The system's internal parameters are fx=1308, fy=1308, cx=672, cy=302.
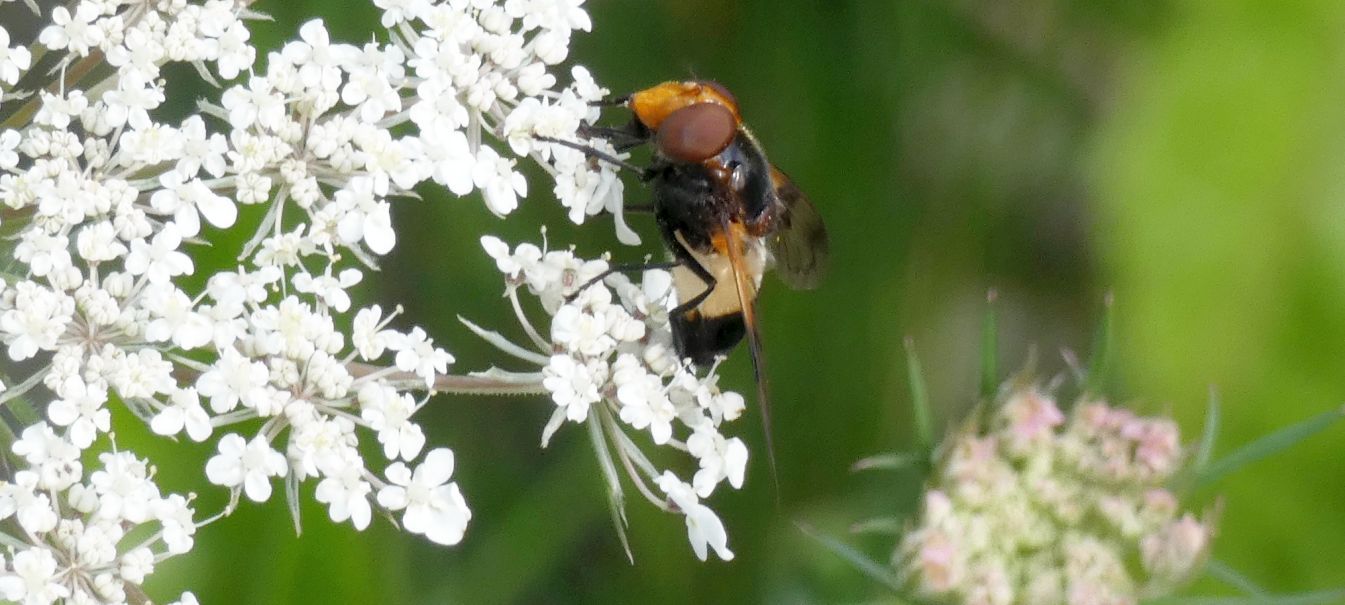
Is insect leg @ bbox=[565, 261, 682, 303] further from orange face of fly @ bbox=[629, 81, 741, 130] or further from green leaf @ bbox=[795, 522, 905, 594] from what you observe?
green leaf @ bbox=[795, 522, 905, 594]

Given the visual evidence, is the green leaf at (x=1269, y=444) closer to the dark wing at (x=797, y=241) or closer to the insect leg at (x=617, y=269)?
the dark wing at (x=797, y=241)

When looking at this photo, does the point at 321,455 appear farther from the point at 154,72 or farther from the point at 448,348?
the point at 448,348

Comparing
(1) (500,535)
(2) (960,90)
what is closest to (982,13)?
(2) (960,90)

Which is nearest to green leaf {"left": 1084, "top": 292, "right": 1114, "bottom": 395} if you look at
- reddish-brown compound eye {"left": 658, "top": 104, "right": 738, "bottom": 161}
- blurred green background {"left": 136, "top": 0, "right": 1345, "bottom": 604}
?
blurred green background {"left": 136, "top": 0, "right": 1345, "bottom": 604}

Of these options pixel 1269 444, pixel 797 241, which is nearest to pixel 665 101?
pixel 797 241

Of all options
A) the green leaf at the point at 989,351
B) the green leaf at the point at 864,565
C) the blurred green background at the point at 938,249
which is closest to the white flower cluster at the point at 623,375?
the green leaf at the point at 864,565
